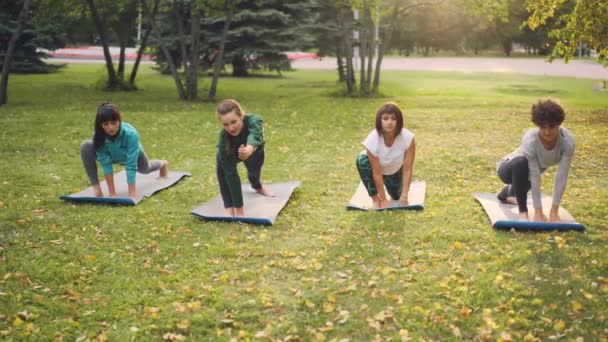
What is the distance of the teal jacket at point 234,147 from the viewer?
22.9 feet

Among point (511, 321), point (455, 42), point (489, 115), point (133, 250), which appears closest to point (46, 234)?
point (133, 250)

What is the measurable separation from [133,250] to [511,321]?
146 inches

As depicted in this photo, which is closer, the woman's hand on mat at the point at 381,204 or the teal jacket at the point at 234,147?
the teal jacket at the point at 234,147

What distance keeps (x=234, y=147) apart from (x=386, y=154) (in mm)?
1772

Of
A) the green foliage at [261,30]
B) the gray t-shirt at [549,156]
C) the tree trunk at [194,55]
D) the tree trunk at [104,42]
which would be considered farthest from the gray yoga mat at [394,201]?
the green foliage at [261,30]

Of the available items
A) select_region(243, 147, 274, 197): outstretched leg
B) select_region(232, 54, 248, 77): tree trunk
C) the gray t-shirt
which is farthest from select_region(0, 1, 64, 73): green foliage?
the gray t-shirt

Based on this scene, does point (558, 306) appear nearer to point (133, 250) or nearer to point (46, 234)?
point (133, 250)

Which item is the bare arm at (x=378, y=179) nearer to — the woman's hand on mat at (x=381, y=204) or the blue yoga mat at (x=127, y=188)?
the woman's hand on mat at (x=381, y=204)

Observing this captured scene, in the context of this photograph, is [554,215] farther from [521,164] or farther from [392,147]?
[392,147]

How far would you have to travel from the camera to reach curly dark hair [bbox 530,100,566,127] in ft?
20.2

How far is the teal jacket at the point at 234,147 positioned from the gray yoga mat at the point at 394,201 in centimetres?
145

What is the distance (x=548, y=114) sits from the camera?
6.18m

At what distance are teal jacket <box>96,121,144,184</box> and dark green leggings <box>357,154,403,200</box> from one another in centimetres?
284

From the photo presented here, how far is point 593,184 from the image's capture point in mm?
8836
